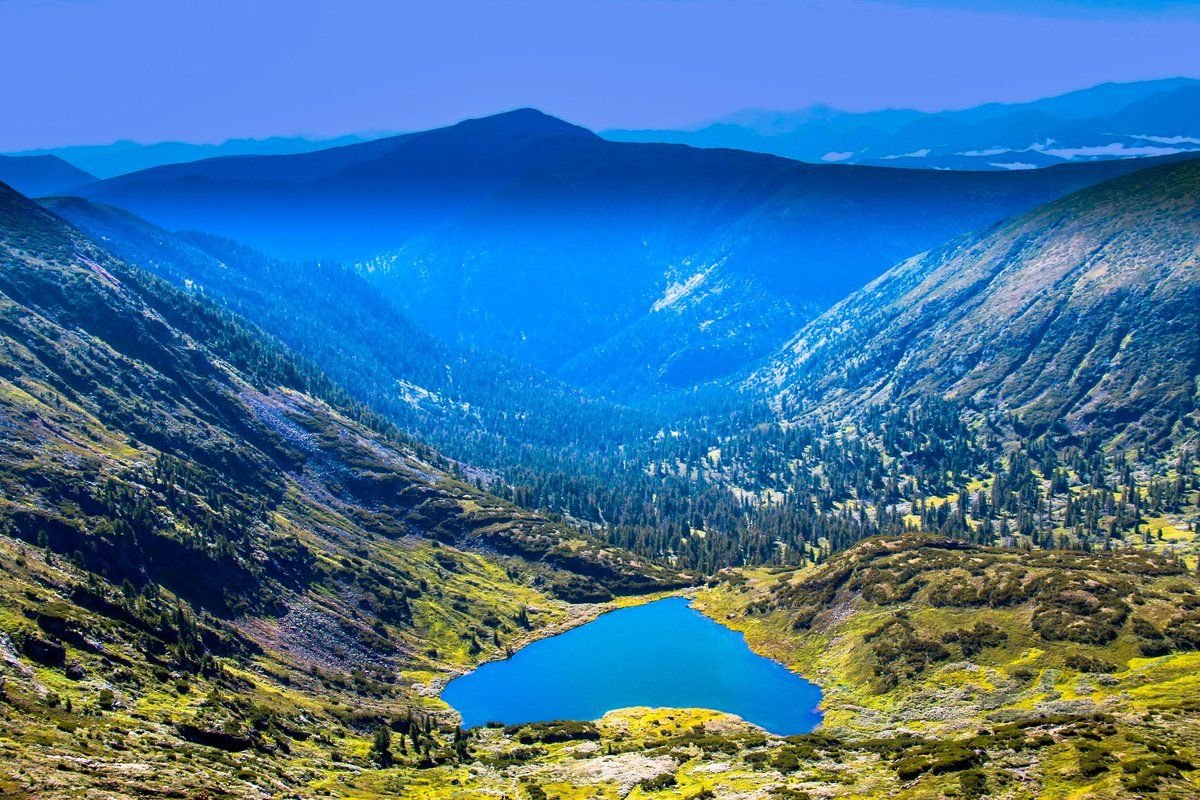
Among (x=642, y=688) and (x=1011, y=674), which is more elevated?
(x=642, y=688)

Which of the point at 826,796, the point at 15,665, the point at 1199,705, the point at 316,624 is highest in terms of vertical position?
the point at 316,624

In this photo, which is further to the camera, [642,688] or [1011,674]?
[642,688]

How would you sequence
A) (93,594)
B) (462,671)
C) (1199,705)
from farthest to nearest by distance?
(462,671) → (93,594) → (1199,705)

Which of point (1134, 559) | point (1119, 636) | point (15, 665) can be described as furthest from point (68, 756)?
point (1134, 559)

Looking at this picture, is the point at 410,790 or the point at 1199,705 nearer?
the point at 1199,705

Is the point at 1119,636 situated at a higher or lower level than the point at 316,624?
lower

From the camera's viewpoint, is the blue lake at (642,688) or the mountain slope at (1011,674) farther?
the blue lake at (642,688)

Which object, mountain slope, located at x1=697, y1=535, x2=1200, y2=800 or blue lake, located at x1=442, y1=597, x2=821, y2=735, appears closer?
mountain slope, located at x1=697, y1=535, x2=1200, y2=800

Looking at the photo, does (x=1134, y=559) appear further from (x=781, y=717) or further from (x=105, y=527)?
(x=105, y=527)
